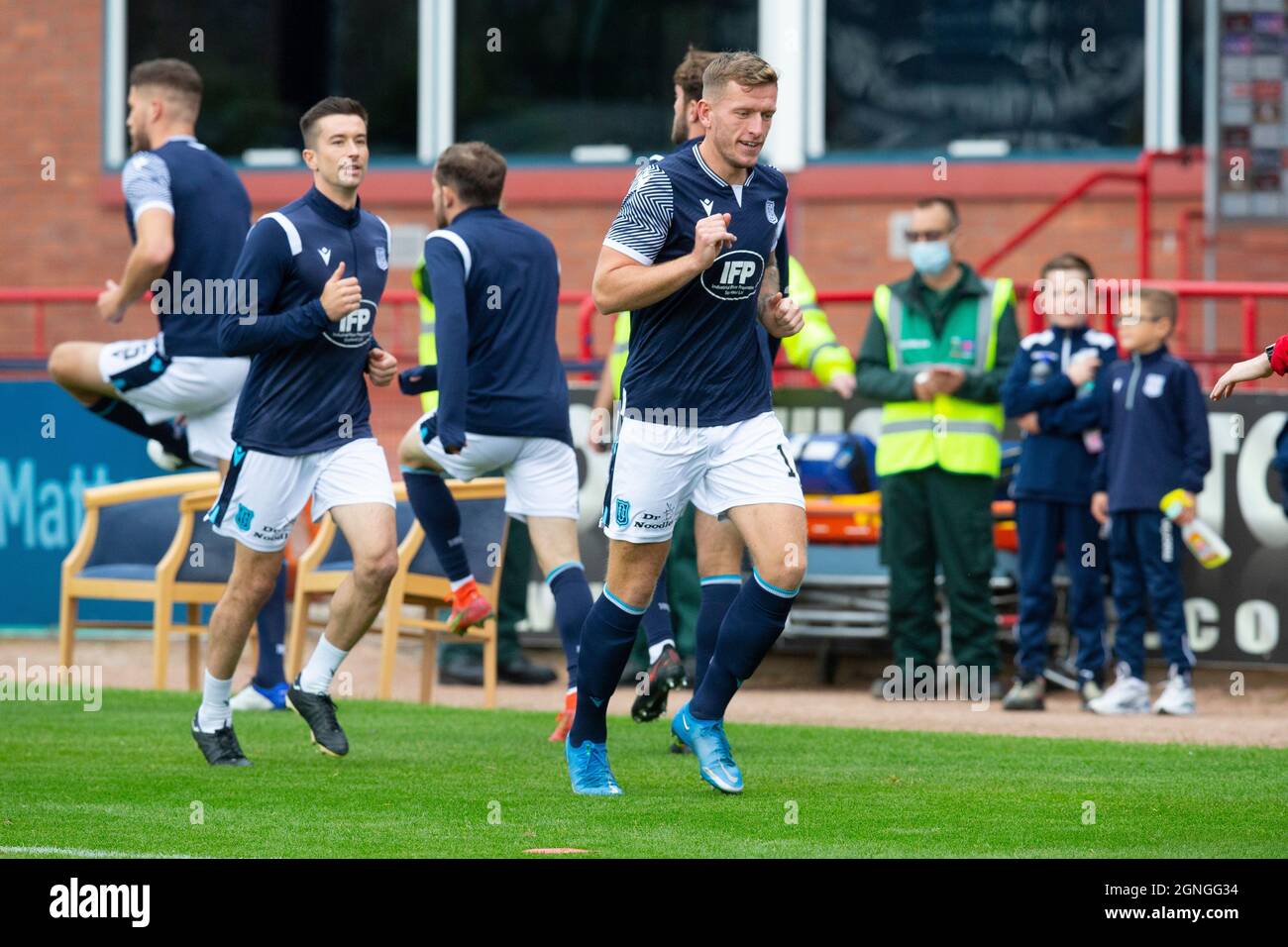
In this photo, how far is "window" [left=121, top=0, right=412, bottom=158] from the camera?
55.7ft

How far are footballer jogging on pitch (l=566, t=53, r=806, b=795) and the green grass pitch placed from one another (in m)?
0.50

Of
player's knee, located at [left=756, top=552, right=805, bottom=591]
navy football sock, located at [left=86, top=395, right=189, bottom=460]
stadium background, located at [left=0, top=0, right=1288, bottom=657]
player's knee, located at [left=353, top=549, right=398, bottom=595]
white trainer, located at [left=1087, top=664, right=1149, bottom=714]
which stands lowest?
white trainer, located at [left=1087, top=664, right=1149, bottom=714]

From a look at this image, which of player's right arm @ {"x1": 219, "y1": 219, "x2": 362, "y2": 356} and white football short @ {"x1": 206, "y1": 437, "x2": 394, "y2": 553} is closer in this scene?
player's right arm @ {"x1": 219, "y1": 219, "x2": 362, "y2": 356}

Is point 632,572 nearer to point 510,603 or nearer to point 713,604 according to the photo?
point 713,604

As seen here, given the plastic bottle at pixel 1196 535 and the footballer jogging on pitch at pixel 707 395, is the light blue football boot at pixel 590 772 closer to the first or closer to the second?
the footballer jogging on pitch at pixel 707 395

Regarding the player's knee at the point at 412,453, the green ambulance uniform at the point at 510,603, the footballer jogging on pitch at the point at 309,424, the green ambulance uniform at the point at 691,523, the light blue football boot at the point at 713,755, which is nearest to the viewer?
the light blue football boot at the point at 713,755

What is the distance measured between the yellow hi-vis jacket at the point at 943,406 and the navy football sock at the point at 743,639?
14.3ft

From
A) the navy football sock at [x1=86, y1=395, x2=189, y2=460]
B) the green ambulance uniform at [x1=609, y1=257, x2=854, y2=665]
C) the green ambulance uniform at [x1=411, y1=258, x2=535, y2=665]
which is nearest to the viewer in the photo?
the navy football sock at [x1=86, y1=395, x2=189, y2=460]

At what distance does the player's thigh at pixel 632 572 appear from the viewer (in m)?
7.00

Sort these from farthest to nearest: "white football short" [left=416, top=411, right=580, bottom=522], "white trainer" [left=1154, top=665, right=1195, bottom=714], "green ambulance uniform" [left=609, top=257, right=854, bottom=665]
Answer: "green ambulance uniform" [left=609, top=257, right=854, bottom=665], "white trainer" [left=1154, top=665, right=1195, bottom=714], "white football short" [left=416, top=411, right=580, bottom=522]

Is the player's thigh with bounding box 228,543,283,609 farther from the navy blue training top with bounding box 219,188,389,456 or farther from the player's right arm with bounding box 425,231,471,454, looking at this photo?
the player's right arm with bounding box 425,231,471,454

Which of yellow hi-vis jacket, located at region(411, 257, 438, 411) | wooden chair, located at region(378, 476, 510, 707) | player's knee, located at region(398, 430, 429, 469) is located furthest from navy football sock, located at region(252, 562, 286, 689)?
player's knee, located at region(398, 430, 429, 469)

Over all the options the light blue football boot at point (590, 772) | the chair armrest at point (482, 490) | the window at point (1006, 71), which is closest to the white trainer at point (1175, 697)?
the chair armrest at point (482, 490)

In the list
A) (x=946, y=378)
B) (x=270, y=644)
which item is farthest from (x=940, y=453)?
(x=270, y=644)
